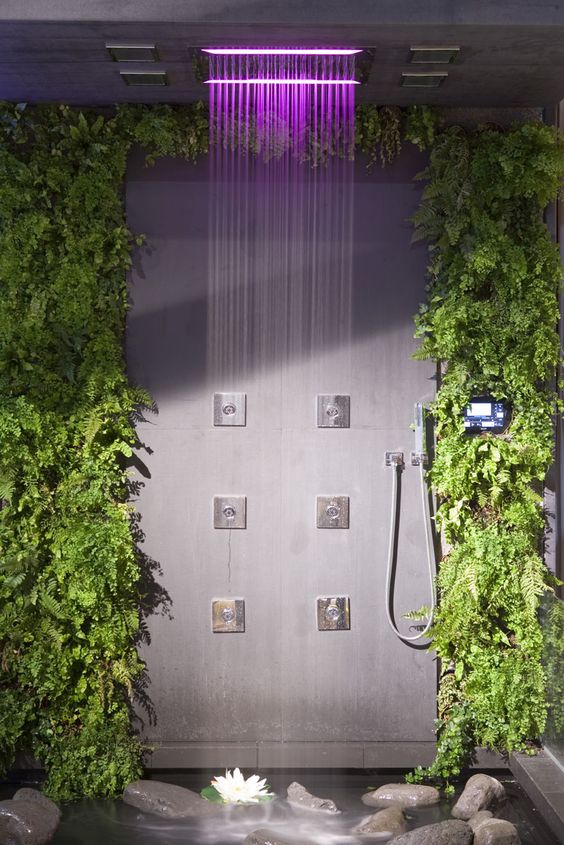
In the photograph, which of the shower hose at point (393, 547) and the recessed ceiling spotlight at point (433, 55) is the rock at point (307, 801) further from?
the recessed ceiling spotlight at point (433, 55)

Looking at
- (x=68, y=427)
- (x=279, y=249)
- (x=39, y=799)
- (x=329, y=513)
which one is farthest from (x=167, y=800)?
(x=279, y=249)

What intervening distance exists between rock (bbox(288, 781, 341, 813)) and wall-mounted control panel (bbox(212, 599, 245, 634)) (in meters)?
0.86

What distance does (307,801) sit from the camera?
453 cm

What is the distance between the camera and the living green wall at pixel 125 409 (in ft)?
15.6

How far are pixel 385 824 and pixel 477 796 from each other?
0.53m

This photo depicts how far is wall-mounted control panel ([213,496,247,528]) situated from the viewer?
500cm

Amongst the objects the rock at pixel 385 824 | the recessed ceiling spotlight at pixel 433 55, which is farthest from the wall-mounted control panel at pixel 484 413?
the rock at pixel 385 824

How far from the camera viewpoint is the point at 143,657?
5.02 m

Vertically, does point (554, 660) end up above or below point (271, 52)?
below

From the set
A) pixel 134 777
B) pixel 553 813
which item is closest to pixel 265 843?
pixel 134 777

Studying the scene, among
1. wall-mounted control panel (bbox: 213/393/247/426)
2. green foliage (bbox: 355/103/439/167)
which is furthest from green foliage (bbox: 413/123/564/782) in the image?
wall-mounted control panel (bbox: 213/393/247/426)

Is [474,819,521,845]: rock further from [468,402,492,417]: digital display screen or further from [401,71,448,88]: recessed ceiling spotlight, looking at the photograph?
[401,71,448,88]: recessed ceiling spotlight

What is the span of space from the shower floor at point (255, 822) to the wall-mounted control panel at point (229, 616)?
80 centimetres

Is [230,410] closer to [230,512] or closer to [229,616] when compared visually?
[230,512]
